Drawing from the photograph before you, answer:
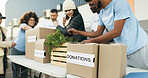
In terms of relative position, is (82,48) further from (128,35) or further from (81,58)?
(128,35)

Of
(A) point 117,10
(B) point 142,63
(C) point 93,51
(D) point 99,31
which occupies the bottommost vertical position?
(B) point 142,63

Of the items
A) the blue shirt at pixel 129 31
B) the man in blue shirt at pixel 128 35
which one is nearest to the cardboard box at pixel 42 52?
the man in blue shirt at pixel 128 35

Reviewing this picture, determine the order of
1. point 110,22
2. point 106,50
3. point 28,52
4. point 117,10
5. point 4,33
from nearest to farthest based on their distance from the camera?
1. point 106,50
2. point 117,10
3. point 110,22
4. point 28,52
5. point 4,33

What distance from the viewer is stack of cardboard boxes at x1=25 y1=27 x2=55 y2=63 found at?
1.32 meters

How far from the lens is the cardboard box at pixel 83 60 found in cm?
80

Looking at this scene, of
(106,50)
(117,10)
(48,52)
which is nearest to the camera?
(106,50)

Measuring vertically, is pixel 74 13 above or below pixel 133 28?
above

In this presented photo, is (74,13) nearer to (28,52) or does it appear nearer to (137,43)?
(28,52)

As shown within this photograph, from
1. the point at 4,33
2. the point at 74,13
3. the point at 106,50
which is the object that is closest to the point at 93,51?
the point at 106,50

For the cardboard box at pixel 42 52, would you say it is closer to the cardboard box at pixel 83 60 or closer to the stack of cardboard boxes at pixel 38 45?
the stack of cardboard boxes at pixel 38 45

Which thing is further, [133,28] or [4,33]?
[4,33]

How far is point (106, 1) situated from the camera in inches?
45.9

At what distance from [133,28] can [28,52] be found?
1.20 meters

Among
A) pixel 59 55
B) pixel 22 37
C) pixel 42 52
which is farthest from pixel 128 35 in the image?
pixel 22 37
